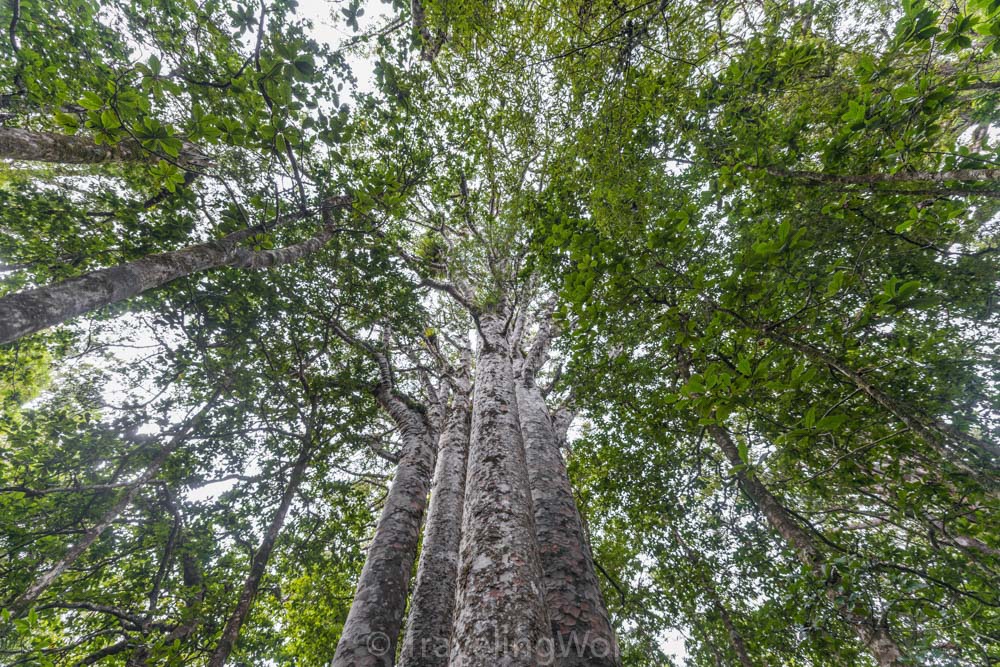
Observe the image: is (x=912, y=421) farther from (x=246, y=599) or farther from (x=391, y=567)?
(x=246, y=599)

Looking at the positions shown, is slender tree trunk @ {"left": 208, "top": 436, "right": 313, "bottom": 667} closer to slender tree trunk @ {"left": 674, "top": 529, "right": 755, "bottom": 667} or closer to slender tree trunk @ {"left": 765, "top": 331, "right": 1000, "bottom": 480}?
slender tree trunk @ {"left": 765, "top": 331, "right": 1000, "bottom": 480}

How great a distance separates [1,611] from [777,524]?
35.0 feet

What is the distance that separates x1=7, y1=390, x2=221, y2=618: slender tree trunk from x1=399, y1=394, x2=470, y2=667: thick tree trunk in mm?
5053

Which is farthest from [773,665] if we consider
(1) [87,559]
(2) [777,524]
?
(1) [87,559]

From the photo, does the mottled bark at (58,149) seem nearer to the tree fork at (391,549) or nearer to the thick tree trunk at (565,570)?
the tree fork at (391,549)

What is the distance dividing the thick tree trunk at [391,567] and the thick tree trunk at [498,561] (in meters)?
1.82

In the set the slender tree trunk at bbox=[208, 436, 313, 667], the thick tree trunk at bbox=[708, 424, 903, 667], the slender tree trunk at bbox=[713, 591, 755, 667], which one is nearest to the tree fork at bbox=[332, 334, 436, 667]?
the slender tree trunk at bbox=[208, 436, 313, 667]

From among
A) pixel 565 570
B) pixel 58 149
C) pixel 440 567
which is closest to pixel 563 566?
pixel 565 570

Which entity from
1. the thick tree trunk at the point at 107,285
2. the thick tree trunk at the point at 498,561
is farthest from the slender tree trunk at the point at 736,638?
the thick tree trunk at the point at 107,285

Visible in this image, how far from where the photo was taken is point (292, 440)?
7480mm

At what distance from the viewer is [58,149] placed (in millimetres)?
4266

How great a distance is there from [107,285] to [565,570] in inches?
202

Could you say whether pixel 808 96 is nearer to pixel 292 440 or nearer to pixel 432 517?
pixel 432 517

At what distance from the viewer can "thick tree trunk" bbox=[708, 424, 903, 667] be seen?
358 cm
